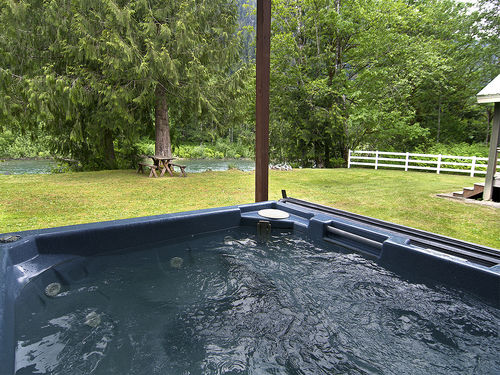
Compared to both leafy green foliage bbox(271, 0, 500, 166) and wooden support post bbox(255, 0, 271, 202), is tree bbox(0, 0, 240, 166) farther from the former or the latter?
wooden support post bbox(255, 0, 271, 202)

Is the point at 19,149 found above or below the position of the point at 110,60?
below

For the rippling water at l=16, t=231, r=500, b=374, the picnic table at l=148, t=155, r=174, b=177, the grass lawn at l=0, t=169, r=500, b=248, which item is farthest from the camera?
the picnic table at l=148, t=155, r=174, b=177

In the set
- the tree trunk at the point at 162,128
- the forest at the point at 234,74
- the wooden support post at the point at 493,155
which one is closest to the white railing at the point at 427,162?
the forest at the point at 234,74

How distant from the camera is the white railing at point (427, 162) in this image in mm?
7590

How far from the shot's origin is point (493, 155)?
14.4 feet

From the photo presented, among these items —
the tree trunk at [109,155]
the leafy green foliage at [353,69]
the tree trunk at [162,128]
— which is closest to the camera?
the tree trunk at [162,128]

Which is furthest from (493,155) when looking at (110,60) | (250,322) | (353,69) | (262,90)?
(110,60)

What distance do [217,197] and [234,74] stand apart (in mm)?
3697

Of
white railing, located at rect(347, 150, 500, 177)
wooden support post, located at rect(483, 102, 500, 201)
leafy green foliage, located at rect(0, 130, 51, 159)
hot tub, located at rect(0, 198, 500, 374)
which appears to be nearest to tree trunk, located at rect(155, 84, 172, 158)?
hot tub, located at rect(0, 198, 500, 374)

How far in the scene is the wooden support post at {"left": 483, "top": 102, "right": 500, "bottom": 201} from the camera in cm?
431

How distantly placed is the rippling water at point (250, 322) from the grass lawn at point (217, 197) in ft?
5.79

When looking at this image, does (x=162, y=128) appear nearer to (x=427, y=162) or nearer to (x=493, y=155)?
(x=493, y=155)

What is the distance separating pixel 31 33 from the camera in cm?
609

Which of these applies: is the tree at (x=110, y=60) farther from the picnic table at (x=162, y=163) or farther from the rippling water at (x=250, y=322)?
the rippling water at (x=250, y=322)
